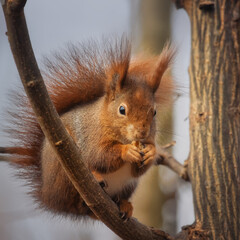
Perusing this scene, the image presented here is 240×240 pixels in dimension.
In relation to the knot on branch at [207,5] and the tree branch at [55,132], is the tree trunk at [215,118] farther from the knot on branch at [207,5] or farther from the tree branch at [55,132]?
the tree branch at [55,132]

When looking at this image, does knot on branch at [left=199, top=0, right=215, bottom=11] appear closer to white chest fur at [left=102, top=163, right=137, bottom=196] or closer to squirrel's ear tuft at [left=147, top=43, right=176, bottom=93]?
squirrel's ear tuft at [left=147, top=43, right=176, bottom=93]

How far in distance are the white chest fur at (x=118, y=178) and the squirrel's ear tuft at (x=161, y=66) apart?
0.58 m

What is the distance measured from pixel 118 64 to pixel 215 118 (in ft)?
2.25

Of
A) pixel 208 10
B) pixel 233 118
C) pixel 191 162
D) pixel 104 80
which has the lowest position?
pixel 191 162

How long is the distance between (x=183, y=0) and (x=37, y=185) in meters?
1.60

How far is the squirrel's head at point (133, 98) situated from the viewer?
2.24 meters

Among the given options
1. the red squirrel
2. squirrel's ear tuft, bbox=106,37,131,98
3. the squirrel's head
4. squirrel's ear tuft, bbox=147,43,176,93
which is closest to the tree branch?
the red squirrel

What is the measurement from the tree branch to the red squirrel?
0.36 feet

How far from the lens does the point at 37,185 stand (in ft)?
8.54

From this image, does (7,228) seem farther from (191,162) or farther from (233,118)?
(233,118)

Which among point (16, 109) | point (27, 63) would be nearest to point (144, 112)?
point (16, 109)

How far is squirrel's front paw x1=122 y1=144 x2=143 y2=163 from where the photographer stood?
2191mm

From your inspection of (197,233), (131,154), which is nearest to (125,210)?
(131,154)

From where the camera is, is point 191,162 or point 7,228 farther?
point 7,228
